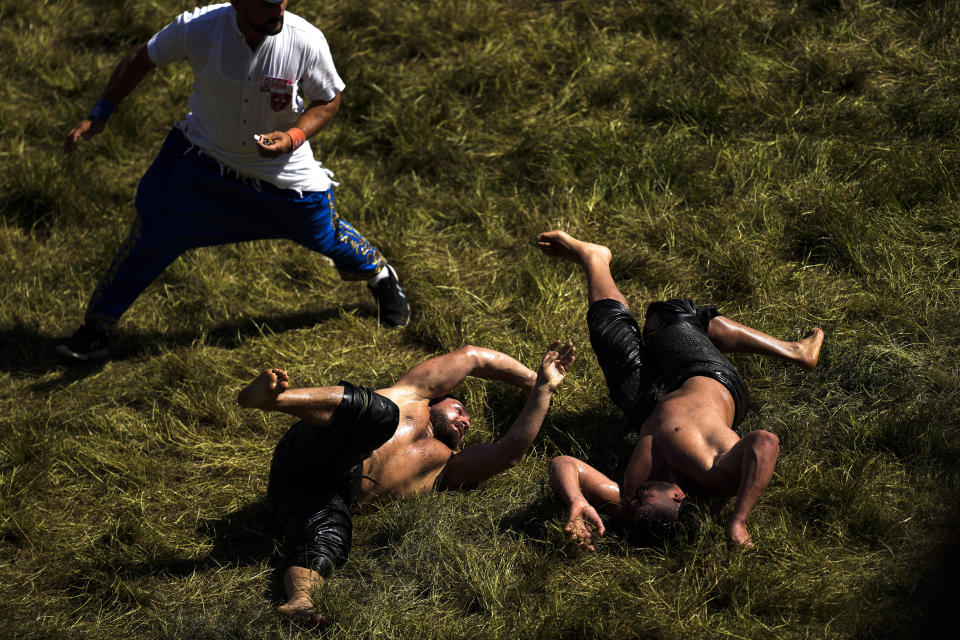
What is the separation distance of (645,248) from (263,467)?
2414mm

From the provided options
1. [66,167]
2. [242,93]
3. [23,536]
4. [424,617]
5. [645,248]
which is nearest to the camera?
[424,617]

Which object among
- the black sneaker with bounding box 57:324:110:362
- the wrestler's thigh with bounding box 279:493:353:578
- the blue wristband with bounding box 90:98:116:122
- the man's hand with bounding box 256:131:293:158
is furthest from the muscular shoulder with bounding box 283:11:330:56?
the wrestler's thigh with bounding box 279:493:353:578

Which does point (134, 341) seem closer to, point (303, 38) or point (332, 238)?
point (332, 238)

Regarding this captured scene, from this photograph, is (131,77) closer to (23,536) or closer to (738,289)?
(23,536)

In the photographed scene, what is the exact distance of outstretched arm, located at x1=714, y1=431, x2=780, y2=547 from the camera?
356 cm

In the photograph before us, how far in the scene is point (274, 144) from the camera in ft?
13.9

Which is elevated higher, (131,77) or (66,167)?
(131,77)

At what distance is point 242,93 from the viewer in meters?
4.39

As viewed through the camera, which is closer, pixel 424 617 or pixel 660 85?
pixel 424 617

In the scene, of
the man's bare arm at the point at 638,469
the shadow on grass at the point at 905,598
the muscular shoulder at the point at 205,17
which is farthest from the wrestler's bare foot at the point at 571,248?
the shadow on grass at the point at 905,598

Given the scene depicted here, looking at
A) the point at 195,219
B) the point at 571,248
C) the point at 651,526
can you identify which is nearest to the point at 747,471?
the point at 651,526

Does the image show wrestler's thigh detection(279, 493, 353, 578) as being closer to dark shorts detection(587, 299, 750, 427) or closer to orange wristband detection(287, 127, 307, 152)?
dark shorts detection(587, 299, 750, 427)

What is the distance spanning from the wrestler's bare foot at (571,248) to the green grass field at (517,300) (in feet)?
1.31

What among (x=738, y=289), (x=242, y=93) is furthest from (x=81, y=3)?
(x=738, y=289)
